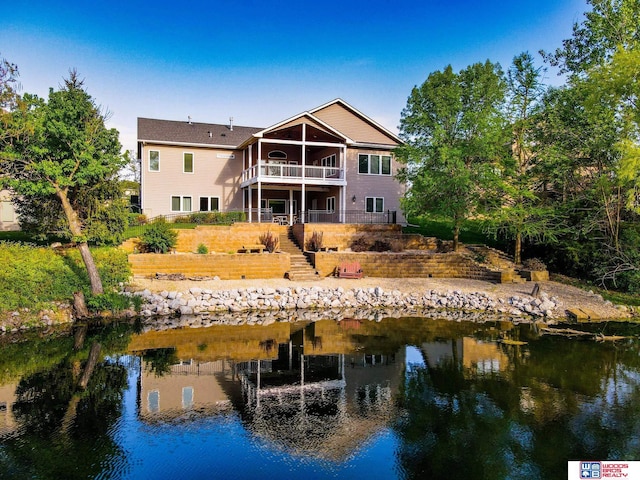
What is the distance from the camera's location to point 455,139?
21578 millimetres

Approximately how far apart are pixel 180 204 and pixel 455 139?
16.4 meters

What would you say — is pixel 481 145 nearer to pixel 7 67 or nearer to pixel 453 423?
pixel 453 423

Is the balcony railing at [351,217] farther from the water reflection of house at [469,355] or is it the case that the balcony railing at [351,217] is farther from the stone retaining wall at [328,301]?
the water reflection of house at [469,355]

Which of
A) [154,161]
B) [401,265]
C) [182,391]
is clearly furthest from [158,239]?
[182,391]

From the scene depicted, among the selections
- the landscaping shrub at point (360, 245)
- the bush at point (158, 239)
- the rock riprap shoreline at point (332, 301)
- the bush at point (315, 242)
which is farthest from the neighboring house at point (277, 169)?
the rock riprap shoreline at point (332, 301)

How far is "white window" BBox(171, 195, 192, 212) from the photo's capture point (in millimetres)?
27500

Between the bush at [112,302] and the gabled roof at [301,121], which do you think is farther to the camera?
the gabled roof at [301,121]

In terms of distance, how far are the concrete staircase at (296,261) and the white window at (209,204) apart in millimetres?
6327

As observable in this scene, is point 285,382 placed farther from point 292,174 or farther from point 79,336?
point 292,174

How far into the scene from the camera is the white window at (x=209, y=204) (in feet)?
92.2

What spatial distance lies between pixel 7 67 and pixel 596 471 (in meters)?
18.8

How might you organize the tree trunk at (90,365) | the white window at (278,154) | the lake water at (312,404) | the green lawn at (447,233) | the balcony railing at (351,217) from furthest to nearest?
the white window at (278,154), the balcony railing at (351,217), the green lawn at (447,233), the tree trunk at (90,365), the lake water at (312,404)

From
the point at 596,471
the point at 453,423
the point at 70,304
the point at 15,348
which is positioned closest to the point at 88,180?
the point at 70,304

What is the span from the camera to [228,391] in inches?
368
